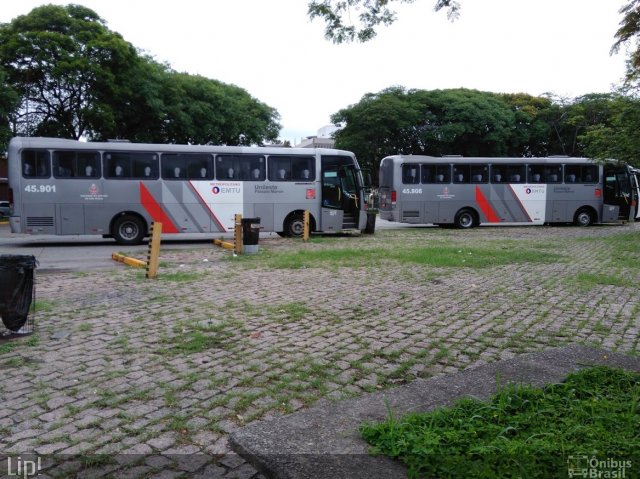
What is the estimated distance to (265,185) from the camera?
18.0 meters

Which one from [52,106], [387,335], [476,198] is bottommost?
[387,335]

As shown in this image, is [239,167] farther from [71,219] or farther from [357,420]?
[357,420]

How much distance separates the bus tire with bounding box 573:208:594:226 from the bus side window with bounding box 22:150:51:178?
892 inches

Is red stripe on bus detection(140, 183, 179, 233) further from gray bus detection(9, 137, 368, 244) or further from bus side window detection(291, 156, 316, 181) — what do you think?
bus side window detection(291, 156, 316, 181)

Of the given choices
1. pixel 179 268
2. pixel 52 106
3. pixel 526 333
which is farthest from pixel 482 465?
pixel 52 106

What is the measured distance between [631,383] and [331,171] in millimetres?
15576

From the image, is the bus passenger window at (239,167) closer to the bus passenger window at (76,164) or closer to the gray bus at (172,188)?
the gray bus at (172,188)

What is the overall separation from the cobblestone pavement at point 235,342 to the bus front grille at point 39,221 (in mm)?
6742

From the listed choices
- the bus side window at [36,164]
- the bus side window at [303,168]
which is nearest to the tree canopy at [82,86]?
the bus side window at [36,164]

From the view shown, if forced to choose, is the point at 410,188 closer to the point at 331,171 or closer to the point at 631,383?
the point at 331,171

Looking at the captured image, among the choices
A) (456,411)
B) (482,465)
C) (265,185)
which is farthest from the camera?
(265,185)

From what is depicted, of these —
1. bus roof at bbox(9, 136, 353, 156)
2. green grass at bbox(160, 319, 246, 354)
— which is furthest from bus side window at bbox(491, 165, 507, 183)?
green grass at bbox(160, 319, 246, 354)

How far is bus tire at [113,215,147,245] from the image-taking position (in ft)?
53.2

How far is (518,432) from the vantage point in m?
2.83
